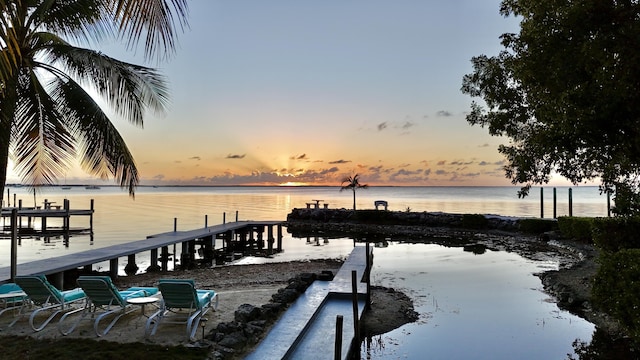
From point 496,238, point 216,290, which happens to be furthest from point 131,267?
point 496,238

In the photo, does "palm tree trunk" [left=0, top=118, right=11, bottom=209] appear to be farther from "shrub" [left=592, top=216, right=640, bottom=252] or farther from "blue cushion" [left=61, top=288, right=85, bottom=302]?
"shrub" [left=592, top=216, right=640, bottom=252]

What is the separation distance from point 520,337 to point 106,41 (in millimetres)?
8501

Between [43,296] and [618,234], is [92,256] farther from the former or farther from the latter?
[618,234]

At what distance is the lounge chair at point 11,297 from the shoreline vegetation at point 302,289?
939 mm

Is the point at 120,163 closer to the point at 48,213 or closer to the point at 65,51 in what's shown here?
the point at 65,51

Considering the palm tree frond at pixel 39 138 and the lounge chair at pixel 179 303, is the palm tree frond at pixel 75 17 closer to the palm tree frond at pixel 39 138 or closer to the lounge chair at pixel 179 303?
the palm tree frond at pixel 39 138

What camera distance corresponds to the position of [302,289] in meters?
10.2

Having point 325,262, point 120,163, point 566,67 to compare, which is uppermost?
point 566,67

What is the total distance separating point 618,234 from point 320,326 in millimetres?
6193

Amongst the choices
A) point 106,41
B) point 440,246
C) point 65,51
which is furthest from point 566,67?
point 440,246

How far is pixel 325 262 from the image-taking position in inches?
688

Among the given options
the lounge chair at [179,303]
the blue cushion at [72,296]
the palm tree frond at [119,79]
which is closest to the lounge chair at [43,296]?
the blue cushion at [72,296]

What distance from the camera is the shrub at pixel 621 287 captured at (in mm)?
6621

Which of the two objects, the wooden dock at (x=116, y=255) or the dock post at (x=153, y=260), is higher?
the wooden dock at (x=116, y=255)
